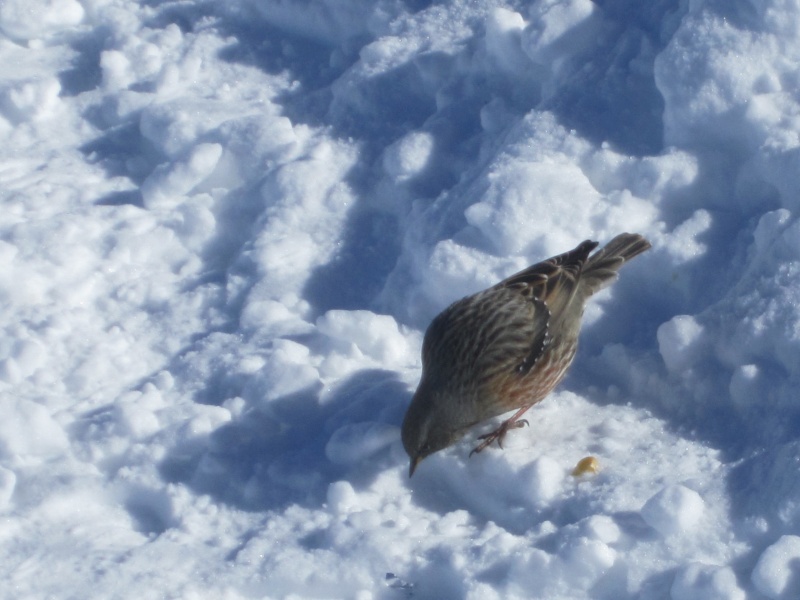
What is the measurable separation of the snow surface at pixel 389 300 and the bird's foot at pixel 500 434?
0.26 ft

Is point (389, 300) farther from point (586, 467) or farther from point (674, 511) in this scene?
point (674, 511)

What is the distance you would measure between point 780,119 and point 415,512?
7.72 feet

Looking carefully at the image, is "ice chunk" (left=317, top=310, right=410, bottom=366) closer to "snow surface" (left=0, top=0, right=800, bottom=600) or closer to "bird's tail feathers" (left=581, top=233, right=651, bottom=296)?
"snow surface" (left=0, top=0, right=800, bottom=600)

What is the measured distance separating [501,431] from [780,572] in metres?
1.26

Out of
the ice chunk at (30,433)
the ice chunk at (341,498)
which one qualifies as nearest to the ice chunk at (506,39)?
the ice chunk at (341,498)

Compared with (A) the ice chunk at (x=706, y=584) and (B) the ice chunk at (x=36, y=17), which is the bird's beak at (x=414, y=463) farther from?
(B) the ice chunk at (x=36, y=17)

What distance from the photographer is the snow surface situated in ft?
12.2

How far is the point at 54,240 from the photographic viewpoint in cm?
528

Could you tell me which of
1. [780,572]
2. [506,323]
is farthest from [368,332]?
[780,572]

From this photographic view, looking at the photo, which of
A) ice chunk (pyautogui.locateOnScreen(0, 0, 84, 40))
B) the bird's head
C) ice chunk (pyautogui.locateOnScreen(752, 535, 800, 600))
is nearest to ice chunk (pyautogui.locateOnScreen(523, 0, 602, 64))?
the bird's head

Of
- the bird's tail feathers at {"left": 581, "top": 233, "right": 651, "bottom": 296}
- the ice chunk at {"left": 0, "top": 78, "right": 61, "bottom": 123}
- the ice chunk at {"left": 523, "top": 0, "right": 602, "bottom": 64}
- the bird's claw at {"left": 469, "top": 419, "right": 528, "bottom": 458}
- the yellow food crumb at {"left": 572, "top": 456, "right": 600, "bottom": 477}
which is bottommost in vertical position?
the ice chunk at {"left": 0, "top": 78, "right": 61, "bottom": 123}

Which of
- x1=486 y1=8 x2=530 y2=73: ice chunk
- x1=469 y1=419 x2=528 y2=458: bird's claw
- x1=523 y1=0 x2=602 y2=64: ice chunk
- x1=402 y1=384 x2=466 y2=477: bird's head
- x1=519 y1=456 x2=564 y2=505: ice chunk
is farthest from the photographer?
x1=486 y1=8 x2=530 y2=73: ice chunk

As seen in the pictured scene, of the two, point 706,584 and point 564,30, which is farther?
point 564,30

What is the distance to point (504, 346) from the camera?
168 inches
